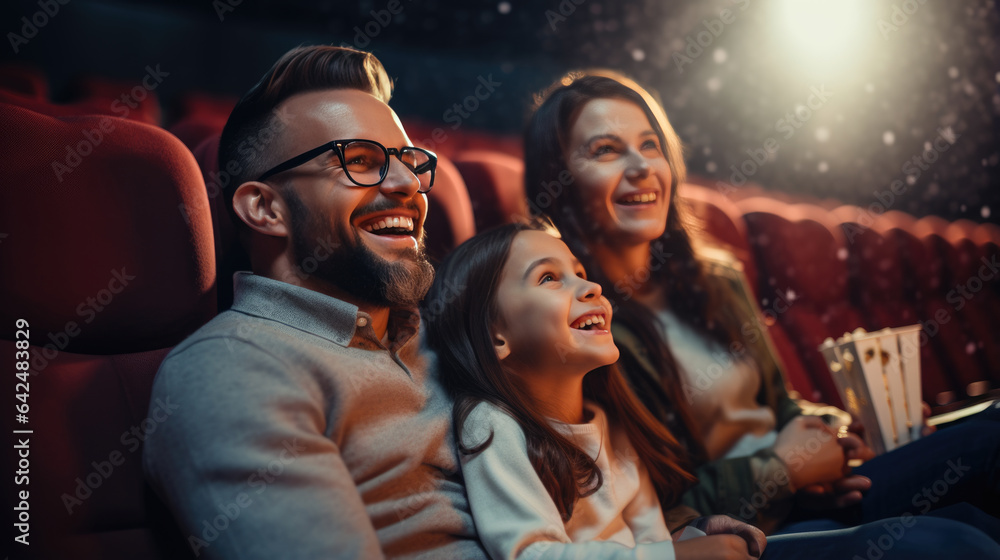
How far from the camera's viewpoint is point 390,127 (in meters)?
0.48

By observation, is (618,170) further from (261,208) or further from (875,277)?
(875,277)

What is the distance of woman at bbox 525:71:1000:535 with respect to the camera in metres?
0.56

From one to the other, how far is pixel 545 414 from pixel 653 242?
0.25 m

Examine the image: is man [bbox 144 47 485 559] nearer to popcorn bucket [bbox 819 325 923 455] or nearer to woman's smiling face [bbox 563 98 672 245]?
woman's smiling face [bbox 563 98 672 245]

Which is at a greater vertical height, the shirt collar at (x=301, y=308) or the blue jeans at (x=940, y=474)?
the shirt collar at (x=301, y=308)

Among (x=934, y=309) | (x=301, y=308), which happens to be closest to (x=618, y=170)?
(x=301, y=308)

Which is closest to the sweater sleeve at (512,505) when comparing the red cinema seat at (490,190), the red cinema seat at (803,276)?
the red cinema seat at (490,190)

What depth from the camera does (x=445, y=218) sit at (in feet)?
2.17

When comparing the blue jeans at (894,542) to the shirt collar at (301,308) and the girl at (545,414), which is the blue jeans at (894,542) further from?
the shirt collar at (301,308)

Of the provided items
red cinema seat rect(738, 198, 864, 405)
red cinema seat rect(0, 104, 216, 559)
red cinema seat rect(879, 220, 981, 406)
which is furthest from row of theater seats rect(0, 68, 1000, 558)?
red cinema seat rect(879, 220, 981, 406)

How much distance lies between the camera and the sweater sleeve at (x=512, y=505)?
39 centimetres

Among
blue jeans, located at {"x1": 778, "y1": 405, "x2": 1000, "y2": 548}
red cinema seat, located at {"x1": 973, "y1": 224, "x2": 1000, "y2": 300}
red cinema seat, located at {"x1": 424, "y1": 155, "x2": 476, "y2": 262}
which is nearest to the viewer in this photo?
blue jeans, located at {"x1": 778, "y1": 405, "x2": 1000, "y2": 548}

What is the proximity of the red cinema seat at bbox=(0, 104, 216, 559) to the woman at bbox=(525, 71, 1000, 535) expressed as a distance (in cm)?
33

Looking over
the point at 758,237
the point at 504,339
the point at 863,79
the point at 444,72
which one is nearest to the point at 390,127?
the point at 504,339
